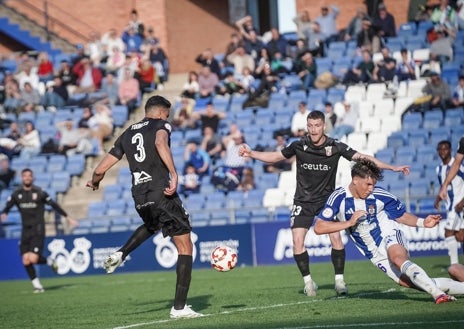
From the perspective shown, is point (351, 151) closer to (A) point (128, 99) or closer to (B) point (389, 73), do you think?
(B) point (389, 73)

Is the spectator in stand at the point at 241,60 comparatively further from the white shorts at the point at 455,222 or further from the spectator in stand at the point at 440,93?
the white shorts at the point at 455,222

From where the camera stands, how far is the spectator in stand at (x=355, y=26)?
2853 cm

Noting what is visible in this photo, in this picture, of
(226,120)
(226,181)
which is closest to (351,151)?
(226,181)

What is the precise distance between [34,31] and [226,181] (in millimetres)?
12523

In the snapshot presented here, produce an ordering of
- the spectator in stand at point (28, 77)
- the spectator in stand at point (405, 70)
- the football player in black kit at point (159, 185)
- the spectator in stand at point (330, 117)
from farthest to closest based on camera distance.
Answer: the spectator in stand at point (28, 77) → the spectator in stand at point (405, 70) → the spectator in stand at point (330, 117) → the football player in black kit at point (159, 185)

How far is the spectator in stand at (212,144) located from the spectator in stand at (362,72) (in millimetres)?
3711

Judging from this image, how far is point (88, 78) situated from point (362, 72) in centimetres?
884

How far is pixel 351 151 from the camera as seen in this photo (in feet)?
43.4

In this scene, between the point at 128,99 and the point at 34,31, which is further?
the point at 34,31

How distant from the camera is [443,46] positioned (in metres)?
26.8

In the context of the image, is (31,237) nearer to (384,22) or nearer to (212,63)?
(212,63)

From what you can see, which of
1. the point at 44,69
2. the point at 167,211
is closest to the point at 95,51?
the point at 44,69

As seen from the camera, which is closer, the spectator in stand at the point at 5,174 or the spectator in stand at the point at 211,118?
the spectator in stand at the point at 211,118

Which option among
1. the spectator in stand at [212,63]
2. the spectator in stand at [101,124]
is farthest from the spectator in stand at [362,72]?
the spectator in stand at [101,124]
